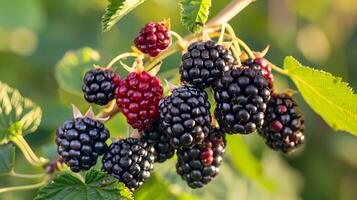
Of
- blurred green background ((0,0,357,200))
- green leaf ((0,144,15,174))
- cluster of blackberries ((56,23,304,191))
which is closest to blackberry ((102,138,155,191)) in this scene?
cluster of blackberries ((56,23,304,191))

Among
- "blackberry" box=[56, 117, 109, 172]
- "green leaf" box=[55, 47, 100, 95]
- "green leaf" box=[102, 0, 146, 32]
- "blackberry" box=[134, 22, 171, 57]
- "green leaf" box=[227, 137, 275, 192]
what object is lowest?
"green leaf" box=[227, 137, 275, 192]

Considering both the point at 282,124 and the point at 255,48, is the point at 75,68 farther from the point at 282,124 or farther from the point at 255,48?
the point at 255,48

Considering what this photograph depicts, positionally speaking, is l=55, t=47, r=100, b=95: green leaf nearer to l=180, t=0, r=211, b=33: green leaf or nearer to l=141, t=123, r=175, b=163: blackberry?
l=141, t=123, r=175, b=163: blackberry

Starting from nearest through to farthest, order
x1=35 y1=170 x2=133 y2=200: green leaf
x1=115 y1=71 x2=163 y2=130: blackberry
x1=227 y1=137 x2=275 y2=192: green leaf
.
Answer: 1. x1=35 y1=170 x2=133 y2=200: green leaf
2. x1=115 y1=71 x2=163 y2=130: blackberry
3. x1=227 y1=137 x2=275 y2=192: green leaf

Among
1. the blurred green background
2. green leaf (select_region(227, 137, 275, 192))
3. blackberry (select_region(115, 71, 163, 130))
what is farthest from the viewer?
the blurred green background

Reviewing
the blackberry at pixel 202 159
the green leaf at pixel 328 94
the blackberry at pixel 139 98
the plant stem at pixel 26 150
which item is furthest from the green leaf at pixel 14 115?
the green leaf at pixel 328 94

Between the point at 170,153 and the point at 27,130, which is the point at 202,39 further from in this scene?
the point at 27,130
